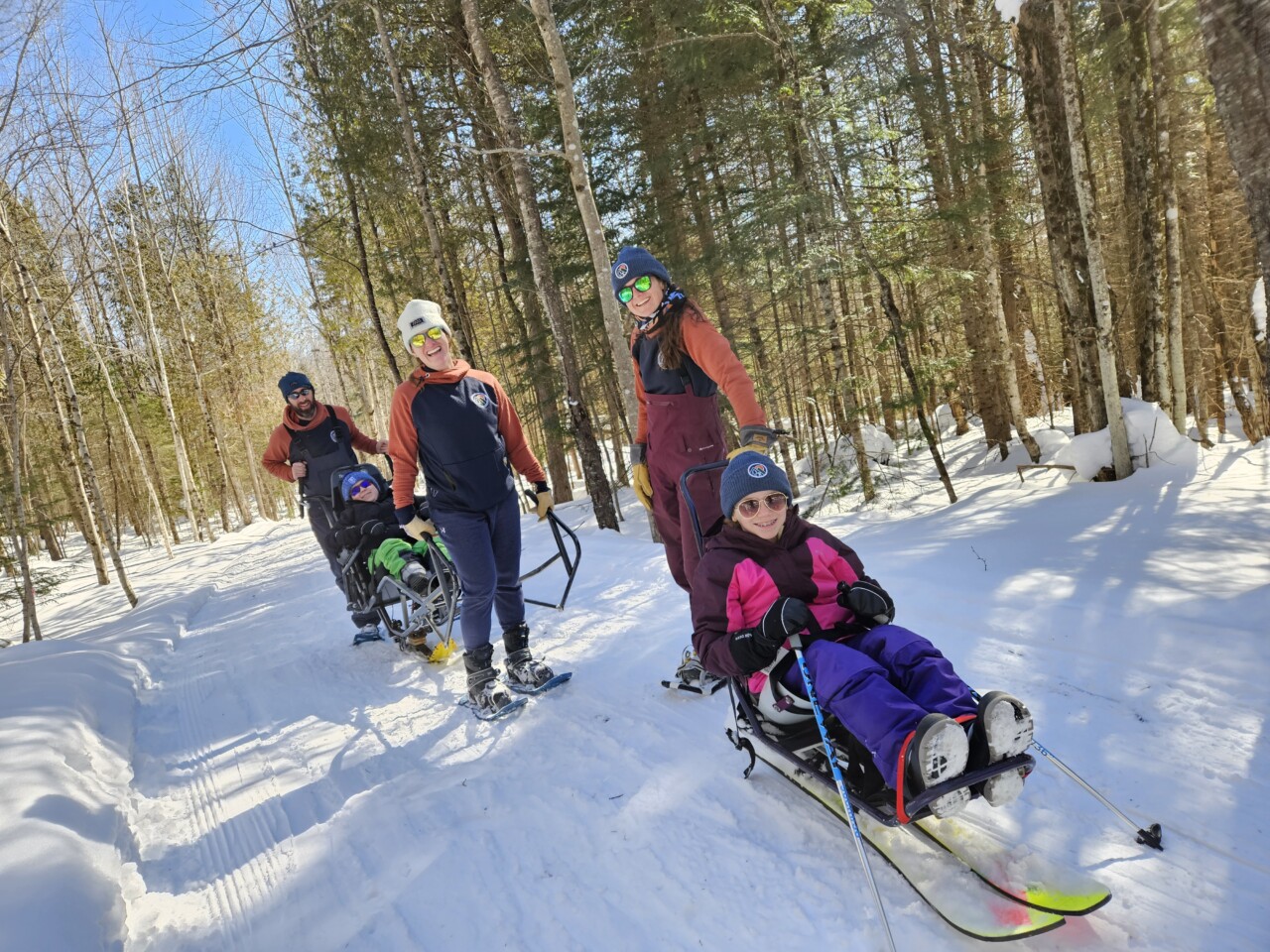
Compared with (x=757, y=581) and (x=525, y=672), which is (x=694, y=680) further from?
(x=757, y=581)

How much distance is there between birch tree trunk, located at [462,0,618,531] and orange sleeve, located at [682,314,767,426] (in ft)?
15.3

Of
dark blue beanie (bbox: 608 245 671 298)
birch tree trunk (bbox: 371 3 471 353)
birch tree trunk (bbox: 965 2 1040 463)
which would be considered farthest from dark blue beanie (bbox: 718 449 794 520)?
birch tree trunk (bbox: 371 3 471 353)

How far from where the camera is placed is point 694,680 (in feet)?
12.4

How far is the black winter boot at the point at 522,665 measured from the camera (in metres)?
4.29

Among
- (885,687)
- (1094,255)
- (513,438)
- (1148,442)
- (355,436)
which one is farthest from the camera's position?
(1148,442)

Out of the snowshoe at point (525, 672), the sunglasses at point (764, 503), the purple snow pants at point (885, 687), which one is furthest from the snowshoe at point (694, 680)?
the purple snow pants at point (885, 687)

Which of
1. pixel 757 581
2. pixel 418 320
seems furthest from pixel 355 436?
pixel 757 581

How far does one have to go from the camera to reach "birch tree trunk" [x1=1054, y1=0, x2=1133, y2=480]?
6422 mm

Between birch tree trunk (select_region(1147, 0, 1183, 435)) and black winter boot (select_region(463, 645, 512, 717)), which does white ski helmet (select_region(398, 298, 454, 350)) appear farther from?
birch tree trunk (select_region(1147, 0, 1183, 435))

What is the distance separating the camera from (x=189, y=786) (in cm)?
398

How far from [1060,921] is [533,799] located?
211 cm

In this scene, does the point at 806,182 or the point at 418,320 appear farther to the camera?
the point at 806,182

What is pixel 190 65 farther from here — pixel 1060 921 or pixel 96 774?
pixel 1060 921

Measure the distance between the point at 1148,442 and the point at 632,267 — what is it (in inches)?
255
